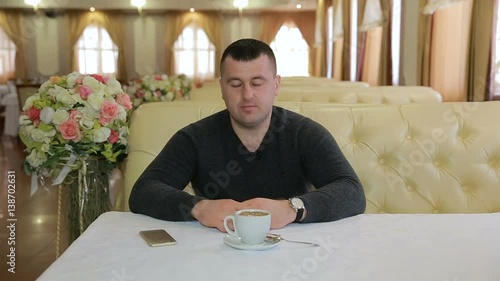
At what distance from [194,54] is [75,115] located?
46.1ft

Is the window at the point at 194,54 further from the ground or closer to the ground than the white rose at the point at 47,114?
further from the ground

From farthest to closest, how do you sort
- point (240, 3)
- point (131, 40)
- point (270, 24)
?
point (270, 24) < point (131, 40) < point (240, 3)

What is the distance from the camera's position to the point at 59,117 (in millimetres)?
1939

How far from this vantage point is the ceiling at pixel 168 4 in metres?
14.1

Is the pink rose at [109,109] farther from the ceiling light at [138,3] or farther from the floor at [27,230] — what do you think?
the ceiling light at [138,3]

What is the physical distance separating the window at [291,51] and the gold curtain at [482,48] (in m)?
11.5

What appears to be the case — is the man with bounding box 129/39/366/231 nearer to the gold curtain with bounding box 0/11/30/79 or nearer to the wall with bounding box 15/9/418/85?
the wall with bounding box 15/9/418/85

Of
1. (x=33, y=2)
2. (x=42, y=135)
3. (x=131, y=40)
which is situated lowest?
(x=42, y=135)

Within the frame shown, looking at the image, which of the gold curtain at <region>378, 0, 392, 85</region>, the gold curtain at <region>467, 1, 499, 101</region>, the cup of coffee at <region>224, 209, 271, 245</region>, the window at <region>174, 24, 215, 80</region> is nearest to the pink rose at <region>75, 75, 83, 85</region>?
the cup of coffee at <region>224, 209, 271, 245</region>

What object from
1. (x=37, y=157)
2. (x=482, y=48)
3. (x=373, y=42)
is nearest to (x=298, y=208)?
(x=37, y=157)

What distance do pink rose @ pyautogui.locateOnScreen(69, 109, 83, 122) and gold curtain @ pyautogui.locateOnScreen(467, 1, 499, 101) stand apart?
3.49 m

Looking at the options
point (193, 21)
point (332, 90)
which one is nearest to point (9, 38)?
point (193, 21)

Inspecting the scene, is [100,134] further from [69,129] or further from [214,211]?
[214,211]

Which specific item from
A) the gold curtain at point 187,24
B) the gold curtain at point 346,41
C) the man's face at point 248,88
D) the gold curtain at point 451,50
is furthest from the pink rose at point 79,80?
the gold curtain at point 187,24
